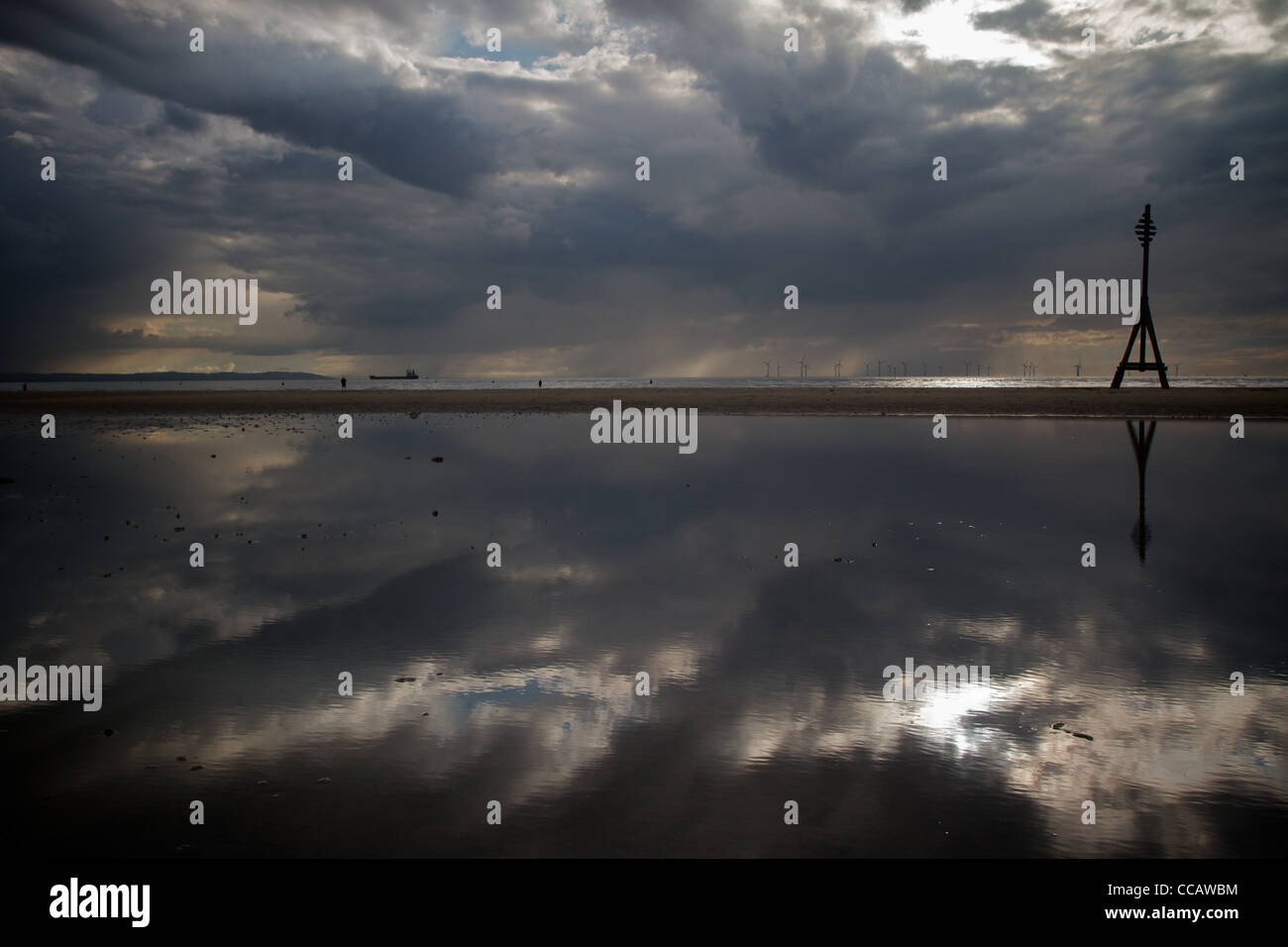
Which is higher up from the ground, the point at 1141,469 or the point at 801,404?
the point at 801,404

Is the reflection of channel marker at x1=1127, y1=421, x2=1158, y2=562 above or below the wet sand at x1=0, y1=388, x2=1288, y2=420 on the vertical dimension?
below

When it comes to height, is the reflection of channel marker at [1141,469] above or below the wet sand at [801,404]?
below

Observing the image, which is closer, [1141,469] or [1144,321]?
[1141,469]

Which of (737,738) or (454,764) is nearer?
(454,764)

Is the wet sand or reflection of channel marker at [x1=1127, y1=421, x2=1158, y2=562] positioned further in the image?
the wet sand

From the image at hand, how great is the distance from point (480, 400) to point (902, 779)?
243ft

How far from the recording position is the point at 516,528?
16.0 meters

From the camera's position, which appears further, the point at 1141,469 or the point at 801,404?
the point at 801,404

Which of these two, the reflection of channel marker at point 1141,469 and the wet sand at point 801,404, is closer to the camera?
the reflection of channel marker at point 1141,469
